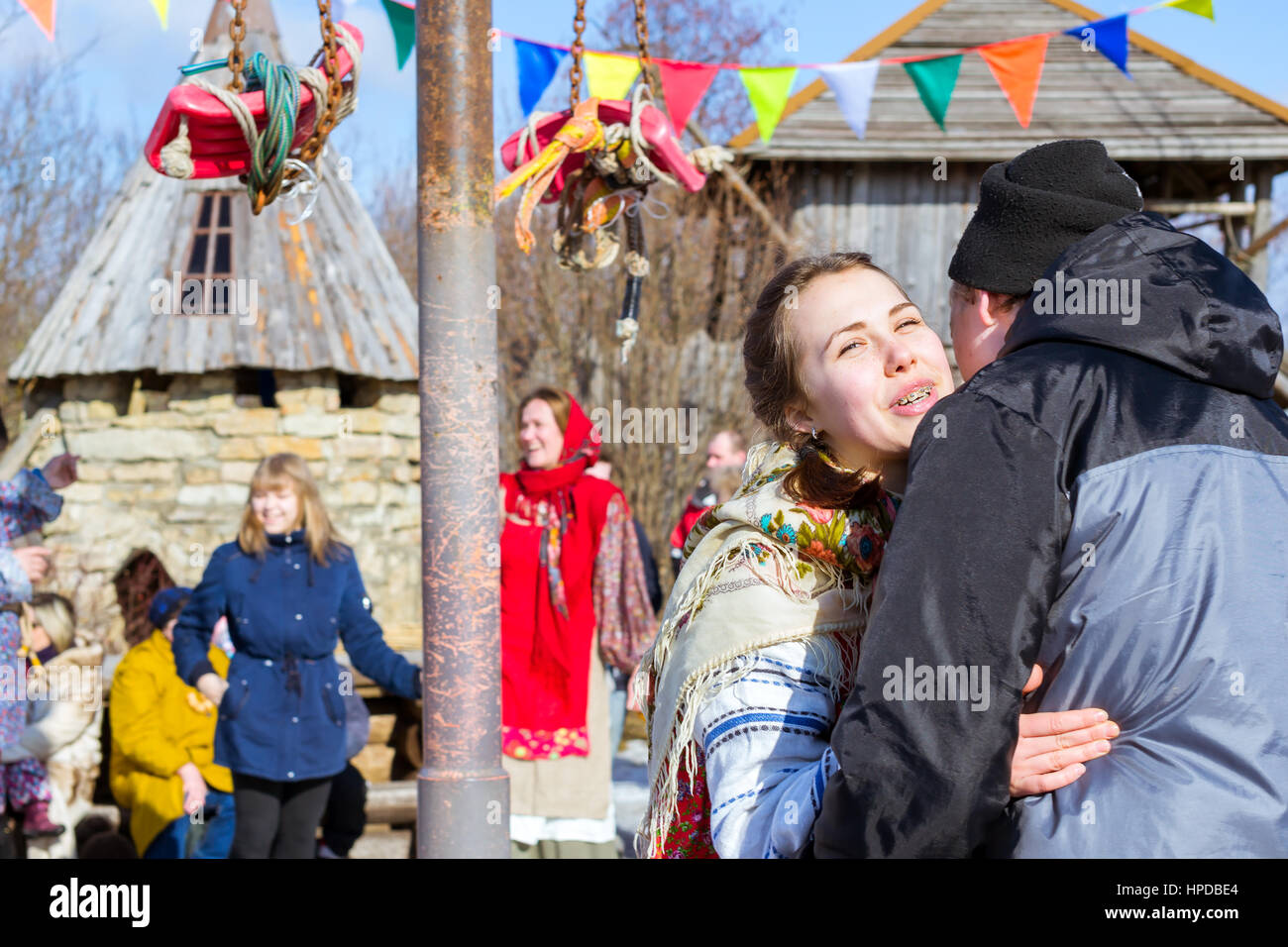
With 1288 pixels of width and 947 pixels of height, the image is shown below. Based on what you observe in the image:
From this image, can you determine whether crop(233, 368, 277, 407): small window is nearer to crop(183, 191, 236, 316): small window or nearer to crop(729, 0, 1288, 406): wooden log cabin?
crop(183, 191, 236, 316): small window

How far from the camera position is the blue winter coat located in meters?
4.90

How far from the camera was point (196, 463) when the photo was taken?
33.7ft

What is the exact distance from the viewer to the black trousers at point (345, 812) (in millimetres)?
5668

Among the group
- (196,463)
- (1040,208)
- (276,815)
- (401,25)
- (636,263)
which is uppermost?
(401,25)

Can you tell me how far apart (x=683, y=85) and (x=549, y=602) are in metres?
3.08

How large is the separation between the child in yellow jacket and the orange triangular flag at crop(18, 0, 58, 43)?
103 inches

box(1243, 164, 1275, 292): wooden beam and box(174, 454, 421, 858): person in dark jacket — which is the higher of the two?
box(1243, 164, 1275, 292): wooden beam

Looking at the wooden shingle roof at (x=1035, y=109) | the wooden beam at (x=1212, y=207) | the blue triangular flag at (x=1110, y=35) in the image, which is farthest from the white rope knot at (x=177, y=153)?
the wooden beam at (x=1212, y=207)

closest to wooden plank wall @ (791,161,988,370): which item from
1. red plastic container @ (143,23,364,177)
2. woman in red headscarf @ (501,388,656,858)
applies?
woman in red headscarf @ (501,388,656,858)

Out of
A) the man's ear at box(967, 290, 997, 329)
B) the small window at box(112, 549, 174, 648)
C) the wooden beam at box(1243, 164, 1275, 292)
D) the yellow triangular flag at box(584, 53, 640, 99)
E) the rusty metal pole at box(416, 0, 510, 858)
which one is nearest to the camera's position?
the man's ear at box(967, 290, 997, 329)

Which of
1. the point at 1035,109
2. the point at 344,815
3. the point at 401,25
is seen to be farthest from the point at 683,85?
the point at 1035,109

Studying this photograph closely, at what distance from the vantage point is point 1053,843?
145 cm

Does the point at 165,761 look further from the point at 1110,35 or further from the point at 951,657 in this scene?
the point at 1110,35

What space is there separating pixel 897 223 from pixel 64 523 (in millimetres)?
8250
